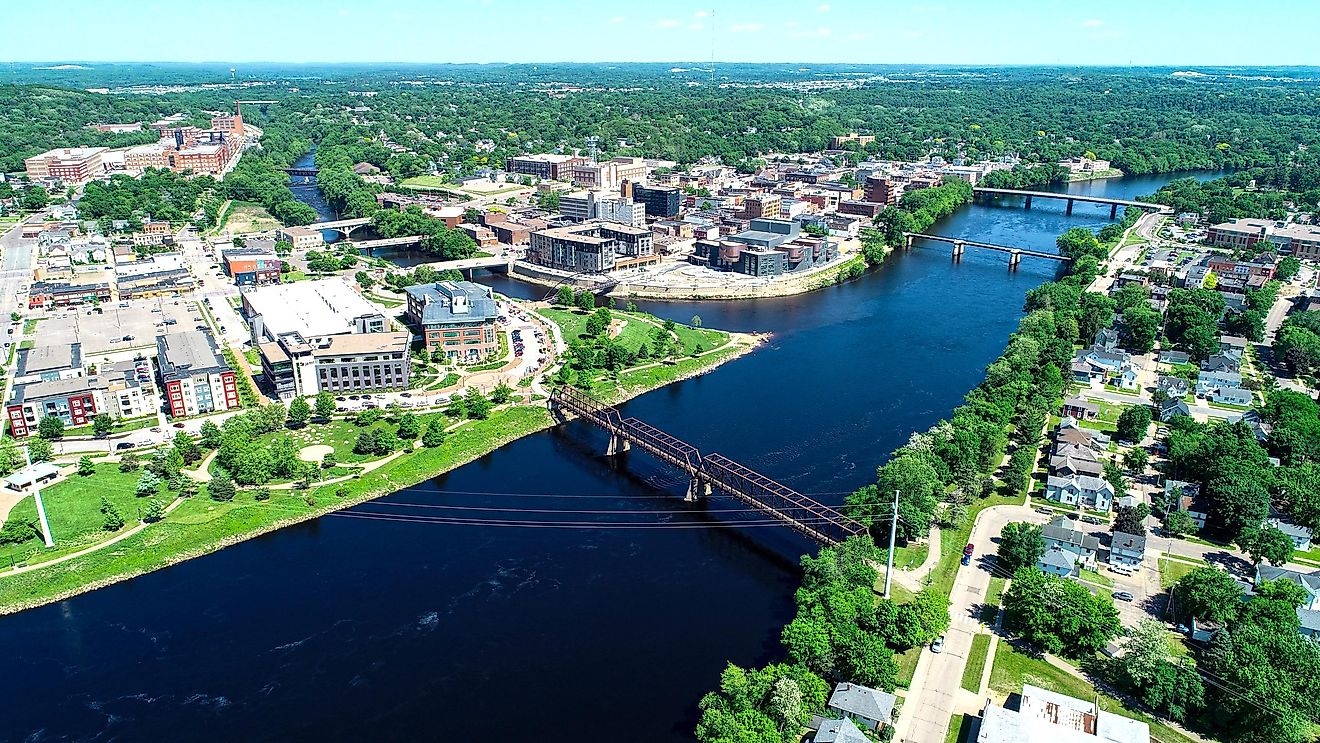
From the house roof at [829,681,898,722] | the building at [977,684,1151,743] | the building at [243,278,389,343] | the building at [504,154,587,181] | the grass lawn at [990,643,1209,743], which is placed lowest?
the grass lawn at [990,643,1209,743]

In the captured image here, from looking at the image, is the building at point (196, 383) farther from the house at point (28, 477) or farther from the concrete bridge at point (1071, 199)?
the concrete bridge at point (1071, 199)

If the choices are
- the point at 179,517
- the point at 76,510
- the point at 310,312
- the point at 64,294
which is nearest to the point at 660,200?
the point at 310,312

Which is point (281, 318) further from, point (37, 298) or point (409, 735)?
point (409, 735)

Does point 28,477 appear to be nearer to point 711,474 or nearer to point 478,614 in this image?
point 478,614

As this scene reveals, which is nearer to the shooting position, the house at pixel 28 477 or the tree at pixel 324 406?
the house at pixel 28 477

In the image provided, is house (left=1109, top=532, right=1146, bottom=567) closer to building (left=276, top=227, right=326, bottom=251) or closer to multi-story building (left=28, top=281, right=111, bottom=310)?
multi-story building (left=28, top=281, right=111, bottom=310)

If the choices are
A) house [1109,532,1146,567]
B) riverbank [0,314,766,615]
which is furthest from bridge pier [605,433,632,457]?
house [1109,532,1146,567]

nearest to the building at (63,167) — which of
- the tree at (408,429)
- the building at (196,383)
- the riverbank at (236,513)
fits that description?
the building at (196,383)

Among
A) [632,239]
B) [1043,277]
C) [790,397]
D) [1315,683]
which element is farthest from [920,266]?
[1315,683]
